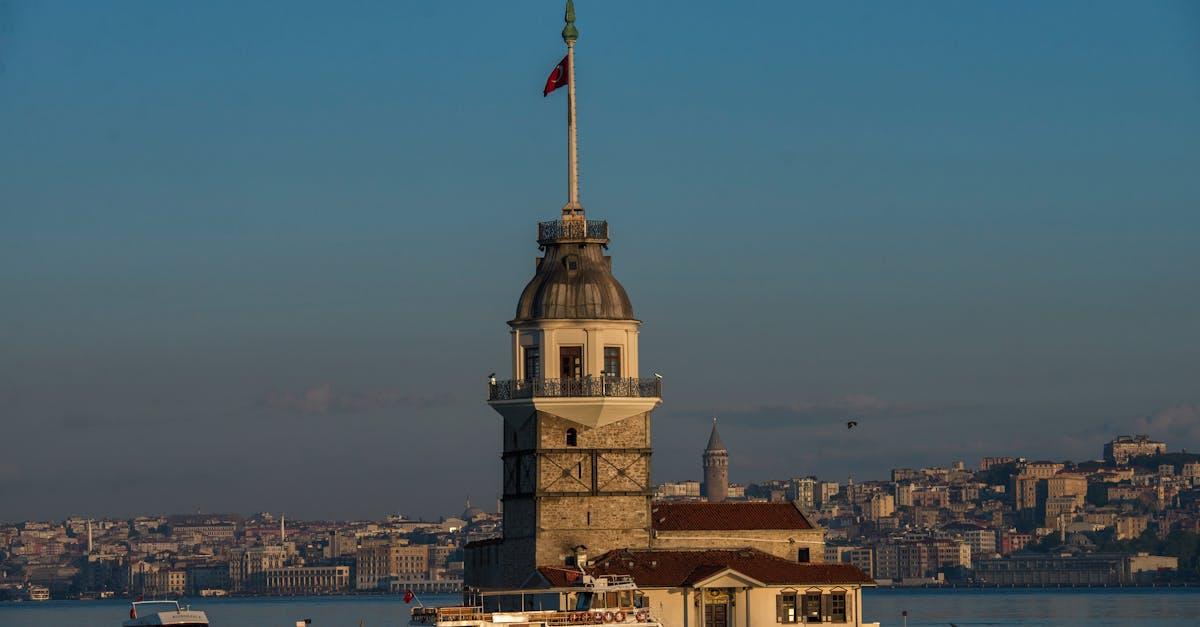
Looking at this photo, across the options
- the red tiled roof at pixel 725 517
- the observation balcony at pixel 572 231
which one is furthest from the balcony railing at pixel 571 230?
the red tiled roof at pixel 725 517

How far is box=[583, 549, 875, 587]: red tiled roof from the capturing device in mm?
80625

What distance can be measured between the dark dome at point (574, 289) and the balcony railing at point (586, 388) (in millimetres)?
2092

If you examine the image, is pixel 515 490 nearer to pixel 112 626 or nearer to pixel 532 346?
pixel 532 346

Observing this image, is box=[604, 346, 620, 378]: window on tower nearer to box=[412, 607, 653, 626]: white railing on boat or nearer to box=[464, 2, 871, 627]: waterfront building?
box=[464, 2, 871, 627]: waterfront building

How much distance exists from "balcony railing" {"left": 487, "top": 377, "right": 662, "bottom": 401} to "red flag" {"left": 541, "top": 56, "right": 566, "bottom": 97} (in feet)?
32.1

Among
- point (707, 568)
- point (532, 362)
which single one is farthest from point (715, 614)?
point (532, 362)

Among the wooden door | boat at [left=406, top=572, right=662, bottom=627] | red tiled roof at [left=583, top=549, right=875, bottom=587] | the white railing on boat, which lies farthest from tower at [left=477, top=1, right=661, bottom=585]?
the white railing on boat

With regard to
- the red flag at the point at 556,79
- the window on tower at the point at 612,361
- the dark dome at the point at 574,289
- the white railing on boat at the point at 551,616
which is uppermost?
the red flag at the point at 556,79

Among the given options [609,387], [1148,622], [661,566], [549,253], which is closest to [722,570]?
[661,566]

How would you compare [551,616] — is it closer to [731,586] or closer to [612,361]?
[731,586]

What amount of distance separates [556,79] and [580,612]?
20064 millimetres

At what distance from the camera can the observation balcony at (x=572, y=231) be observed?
8531 cm

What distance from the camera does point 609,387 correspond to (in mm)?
83562

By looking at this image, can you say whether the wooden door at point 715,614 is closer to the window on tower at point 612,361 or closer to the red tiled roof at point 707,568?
the red tiled roof at point 707,568
